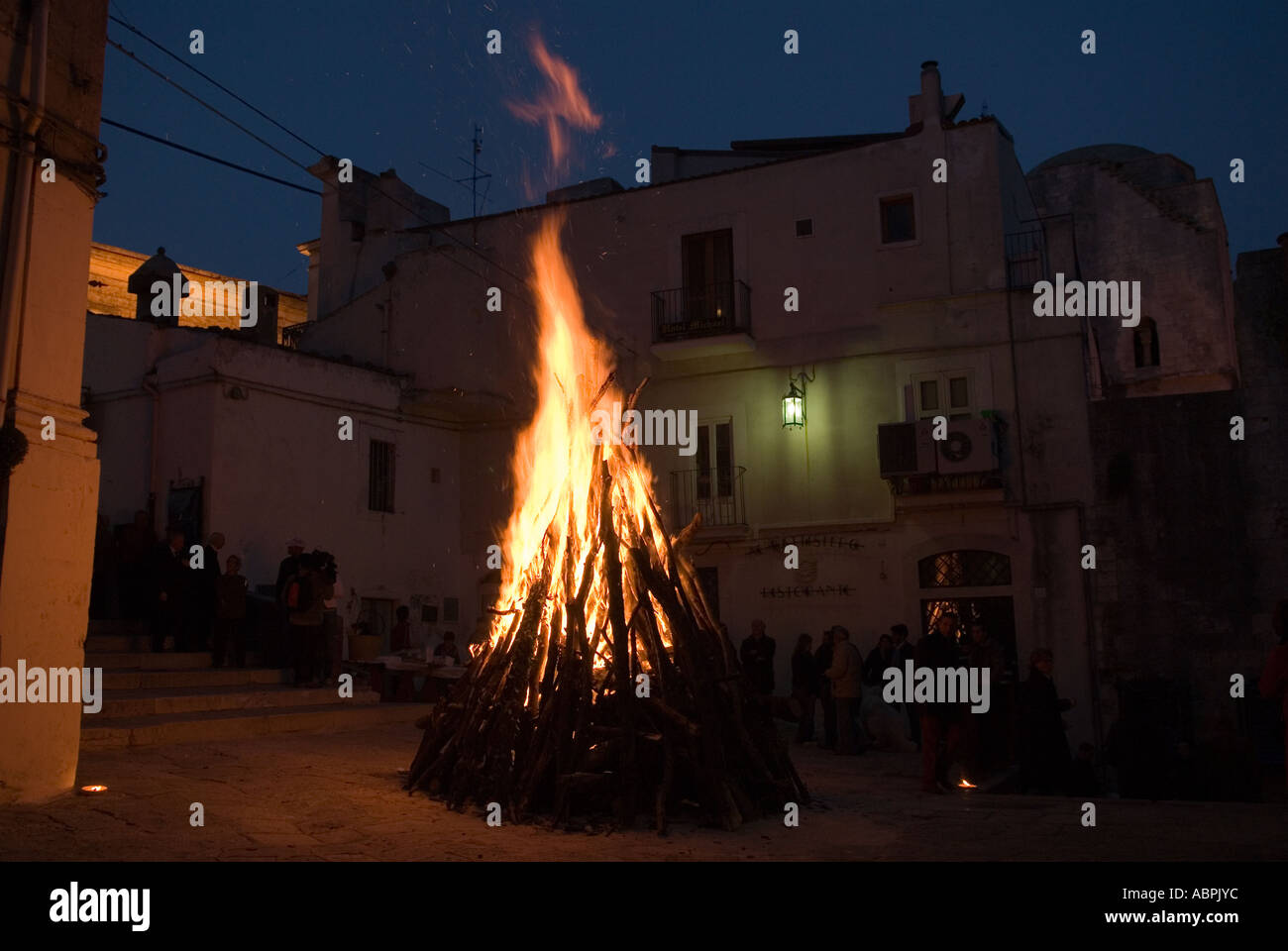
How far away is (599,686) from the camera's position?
8086mm

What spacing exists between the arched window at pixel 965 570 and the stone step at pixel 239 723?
9928 mm

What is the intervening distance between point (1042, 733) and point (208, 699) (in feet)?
28.9

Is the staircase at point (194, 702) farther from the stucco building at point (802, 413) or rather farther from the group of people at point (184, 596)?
the stucco building at point (802, 413)

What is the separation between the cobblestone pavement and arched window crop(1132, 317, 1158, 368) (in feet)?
78.1

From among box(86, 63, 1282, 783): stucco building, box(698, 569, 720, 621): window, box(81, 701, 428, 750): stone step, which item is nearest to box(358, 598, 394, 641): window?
box(86, 63, 1282, 783): stucco building

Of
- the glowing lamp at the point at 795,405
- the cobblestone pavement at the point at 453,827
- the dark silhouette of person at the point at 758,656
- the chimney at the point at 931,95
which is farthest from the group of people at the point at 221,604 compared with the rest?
the chimney at the point at 931,95

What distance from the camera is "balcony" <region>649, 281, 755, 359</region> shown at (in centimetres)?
2136

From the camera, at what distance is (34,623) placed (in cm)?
748

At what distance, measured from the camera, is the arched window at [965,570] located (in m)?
19.2

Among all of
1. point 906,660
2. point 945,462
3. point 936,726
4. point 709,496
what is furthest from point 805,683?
point 709,496

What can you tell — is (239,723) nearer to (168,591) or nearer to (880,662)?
(168,591)

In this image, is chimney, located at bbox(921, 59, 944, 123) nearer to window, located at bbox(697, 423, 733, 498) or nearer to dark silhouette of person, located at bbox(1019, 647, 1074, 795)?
window, located at bbox(697, 423, 733, 498)

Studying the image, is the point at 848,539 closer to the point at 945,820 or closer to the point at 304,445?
the point at 304,445
